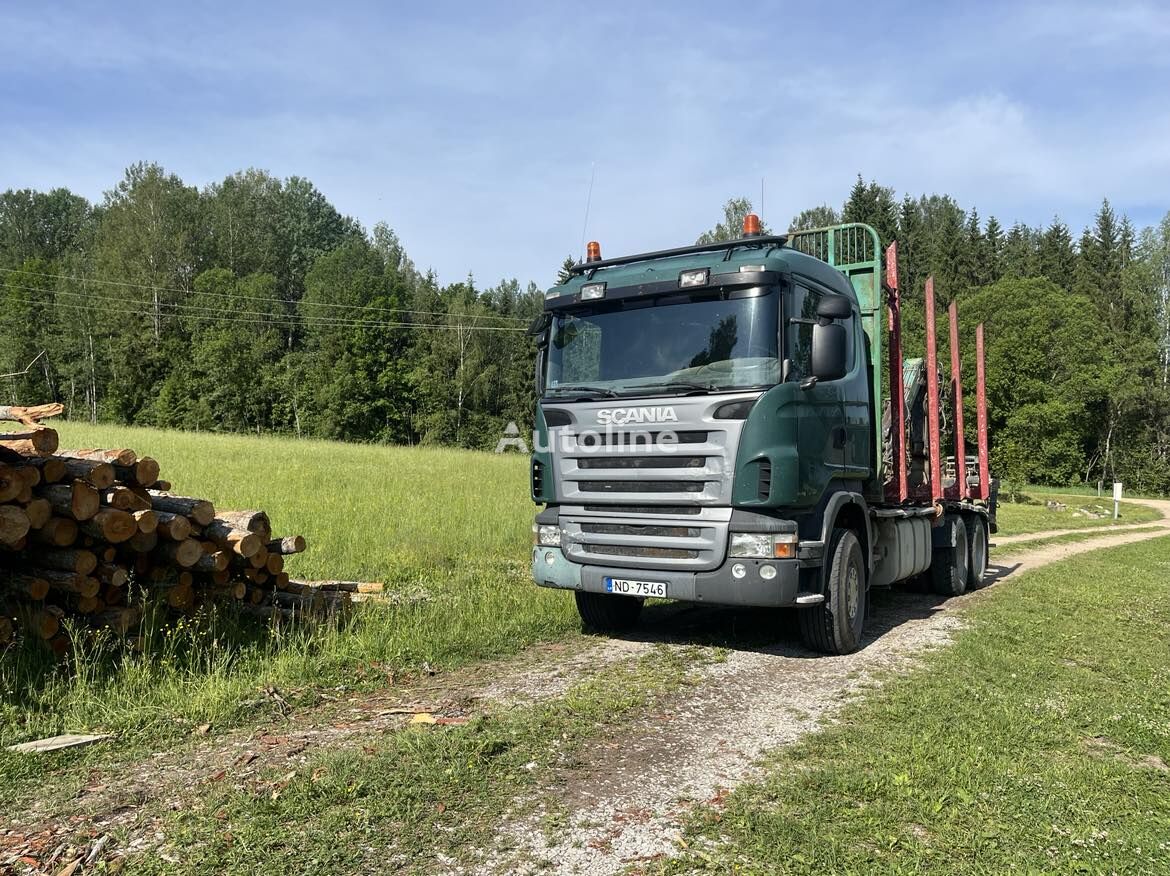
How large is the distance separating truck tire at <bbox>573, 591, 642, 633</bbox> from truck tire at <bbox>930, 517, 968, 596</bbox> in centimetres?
460

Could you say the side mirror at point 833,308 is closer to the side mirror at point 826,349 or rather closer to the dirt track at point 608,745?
the side mirror at point 826,349

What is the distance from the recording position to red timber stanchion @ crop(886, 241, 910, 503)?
340 inches

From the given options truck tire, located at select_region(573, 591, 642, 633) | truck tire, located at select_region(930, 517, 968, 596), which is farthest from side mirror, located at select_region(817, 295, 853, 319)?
truck tire, located at select_region(930, 517, 968, 596)

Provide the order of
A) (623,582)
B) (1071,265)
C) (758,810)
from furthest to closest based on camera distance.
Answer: (1071,265), (623,582), (758,810)

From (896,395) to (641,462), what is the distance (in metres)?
3.57

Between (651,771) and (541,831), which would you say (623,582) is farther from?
(541,831)

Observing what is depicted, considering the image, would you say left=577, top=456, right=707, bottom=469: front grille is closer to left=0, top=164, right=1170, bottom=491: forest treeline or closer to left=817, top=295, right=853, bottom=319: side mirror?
left=817, top=295, right=853, bottom=319: side mirror

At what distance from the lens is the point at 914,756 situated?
179 inches

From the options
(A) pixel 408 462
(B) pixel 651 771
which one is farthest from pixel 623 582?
(A) pixel 408 462

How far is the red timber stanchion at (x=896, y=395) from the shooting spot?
28.3 feet

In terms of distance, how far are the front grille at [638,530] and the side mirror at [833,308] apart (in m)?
1.94

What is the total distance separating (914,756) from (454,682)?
318cm

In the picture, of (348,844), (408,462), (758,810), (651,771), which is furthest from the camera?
(408,462)

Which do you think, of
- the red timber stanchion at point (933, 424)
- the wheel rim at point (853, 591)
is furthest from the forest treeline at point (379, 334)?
the wheel rim at point (853, 591)
